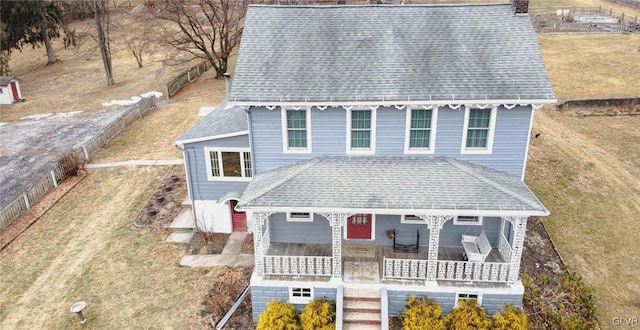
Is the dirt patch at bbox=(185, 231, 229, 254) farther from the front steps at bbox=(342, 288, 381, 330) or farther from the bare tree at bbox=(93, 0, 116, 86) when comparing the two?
the bare tree at bbox=(93, 0, 116, 86)

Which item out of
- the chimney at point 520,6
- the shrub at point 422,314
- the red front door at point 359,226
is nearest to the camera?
the shrub at point 422,314

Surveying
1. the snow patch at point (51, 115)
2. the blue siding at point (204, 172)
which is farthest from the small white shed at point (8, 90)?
the blue siding at point (204, 172)

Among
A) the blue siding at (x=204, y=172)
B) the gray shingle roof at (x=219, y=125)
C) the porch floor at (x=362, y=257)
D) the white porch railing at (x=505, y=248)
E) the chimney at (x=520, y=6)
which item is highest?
the chimney at (x=520, y=6)

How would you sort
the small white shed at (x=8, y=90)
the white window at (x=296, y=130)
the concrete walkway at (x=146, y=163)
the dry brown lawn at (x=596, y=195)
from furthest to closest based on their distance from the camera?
the small white shed at (x=8, y=90) → the concrete walkway at (x=146, y=163) → the dry brown lawn at (x=596, y=195) → the white window at (x=296, y=130)

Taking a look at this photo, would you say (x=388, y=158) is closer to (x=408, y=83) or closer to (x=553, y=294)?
A: (x=408, y=83)

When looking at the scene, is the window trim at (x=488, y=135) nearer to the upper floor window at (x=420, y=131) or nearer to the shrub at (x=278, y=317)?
the upper floor window at (x=420, y=131)

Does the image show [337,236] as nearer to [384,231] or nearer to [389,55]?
[384,231]

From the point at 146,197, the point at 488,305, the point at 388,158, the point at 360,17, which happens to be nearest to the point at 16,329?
the point at 146,197
